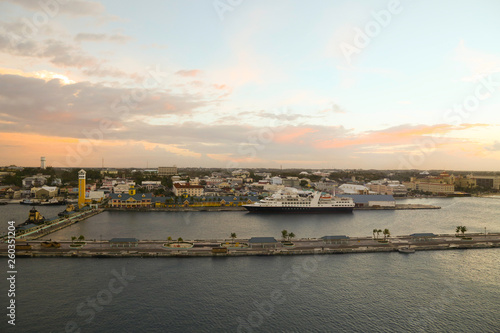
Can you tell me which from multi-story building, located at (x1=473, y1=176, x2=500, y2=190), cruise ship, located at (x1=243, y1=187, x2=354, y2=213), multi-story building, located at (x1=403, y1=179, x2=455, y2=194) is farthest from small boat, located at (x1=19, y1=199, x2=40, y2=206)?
multi-story building, located at (x1=473, y1=176, x2=500, y2=190)

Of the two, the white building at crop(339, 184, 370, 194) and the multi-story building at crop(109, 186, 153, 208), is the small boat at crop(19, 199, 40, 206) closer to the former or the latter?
the multi-story building at crop(109, 186, 153, 208)

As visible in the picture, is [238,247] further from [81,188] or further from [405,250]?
[81,188]

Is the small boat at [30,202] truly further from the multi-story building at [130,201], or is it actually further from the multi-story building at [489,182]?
the multi-story building at [489,182]

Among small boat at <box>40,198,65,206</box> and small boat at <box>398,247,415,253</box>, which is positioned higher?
small boat at <box>40,198,65,206</box>

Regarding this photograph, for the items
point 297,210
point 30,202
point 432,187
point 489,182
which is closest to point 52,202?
point 30,202

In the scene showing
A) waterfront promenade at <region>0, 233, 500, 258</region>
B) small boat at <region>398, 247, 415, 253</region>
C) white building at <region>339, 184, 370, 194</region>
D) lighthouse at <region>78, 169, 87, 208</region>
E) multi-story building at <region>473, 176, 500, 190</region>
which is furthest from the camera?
multi-story building at <region>473, 176, 500, 190</region>

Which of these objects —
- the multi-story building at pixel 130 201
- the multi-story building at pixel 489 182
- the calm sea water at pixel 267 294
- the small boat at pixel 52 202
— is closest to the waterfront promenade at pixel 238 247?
the calm sea water at pixel 267 294
